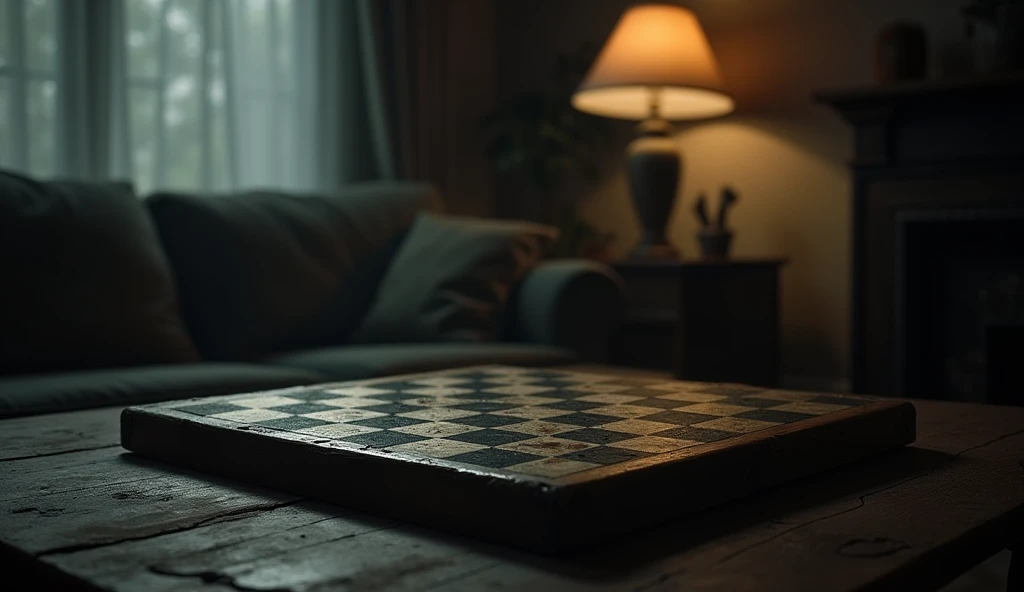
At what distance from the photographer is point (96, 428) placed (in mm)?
1188

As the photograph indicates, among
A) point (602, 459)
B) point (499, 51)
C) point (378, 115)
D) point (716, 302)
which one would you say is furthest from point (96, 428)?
point (499, 51)

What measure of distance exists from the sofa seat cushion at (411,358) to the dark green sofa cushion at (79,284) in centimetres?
31

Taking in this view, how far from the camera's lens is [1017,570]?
973mm

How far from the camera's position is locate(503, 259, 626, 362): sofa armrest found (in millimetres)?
2428

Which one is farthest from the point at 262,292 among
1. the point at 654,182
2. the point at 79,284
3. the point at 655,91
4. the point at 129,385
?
the point at 655,91

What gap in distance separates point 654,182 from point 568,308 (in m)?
0.99

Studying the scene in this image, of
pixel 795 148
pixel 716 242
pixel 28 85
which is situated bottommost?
pixel 716 242

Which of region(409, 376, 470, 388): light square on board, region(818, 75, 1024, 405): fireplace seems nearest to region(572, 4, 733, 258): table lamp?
region(818, 75, 1024, 405): fireplace

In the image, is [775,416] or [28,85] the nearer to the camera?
[775,416]

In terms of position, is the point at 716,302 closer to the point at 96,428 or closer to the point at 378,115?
the point at 378,115

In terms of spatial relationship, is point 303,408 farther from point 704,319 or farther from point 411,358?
point 704,319

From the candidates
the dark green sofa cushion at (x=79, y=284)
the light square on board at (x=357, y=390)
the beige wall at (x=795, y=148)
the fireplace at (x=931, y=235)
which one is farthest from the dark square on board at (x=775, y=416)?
the beige wall at (x=795, y=148)

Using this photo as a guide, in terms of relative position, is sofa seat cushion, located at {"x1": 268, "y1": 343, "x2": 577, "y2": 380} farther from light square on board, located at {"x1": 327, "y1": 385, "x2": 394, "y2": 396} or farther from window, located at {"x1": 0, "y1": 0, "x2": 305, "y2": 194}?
window, located at {"x1": 0, "y1": 0, "x2": 305, "y2": 194}

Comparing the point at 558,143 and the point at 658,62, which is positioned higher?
the point at 658,62
